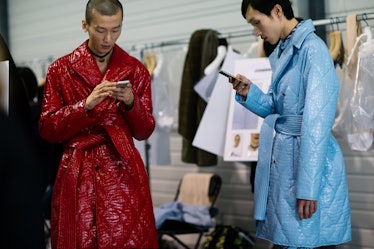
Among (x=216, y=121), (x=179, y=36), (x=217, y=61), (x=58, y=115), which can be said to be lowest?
(x=216, y=121)

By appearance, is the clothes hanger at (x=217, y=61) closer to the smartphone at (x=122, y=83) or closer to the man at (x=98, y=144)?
the man at (x=98, y=144)

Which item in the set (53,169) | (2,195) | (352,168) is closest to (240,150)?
(352,168)

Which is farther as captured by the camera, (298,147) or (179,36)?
(179,36)

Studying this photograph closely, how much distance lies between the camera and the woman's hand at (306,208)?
2.95 meters

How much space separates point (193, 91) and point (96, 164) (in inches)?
77.2

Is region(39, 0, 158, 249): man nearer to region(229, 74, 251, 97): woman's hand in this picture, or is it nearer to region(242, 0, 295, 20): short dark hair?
region(229, 74, 251, 97): woman's hand

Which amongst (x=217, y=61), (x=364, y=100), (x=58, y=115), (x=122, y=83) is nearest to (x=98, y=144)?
(x=58, y=115)

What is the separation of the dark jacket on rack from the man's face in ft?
6.21

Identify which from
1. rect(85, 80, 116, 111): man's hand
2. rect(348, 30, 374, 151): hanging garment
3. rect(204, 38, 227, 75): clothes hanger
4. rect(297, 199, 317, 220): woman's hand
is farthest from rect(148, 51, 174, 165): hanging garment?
rect(297, 199, 317, 220): woman's hand

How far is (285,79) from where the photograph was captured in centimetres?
307

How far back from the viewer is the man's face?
309 centimetres

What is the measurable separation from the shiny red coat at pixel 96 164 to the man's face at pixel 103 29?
0.10 metres

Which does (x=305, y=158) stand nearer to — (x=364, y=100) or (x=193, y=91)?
(x=364, y=100)

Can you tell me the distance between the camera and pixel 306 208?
9.70 feet
